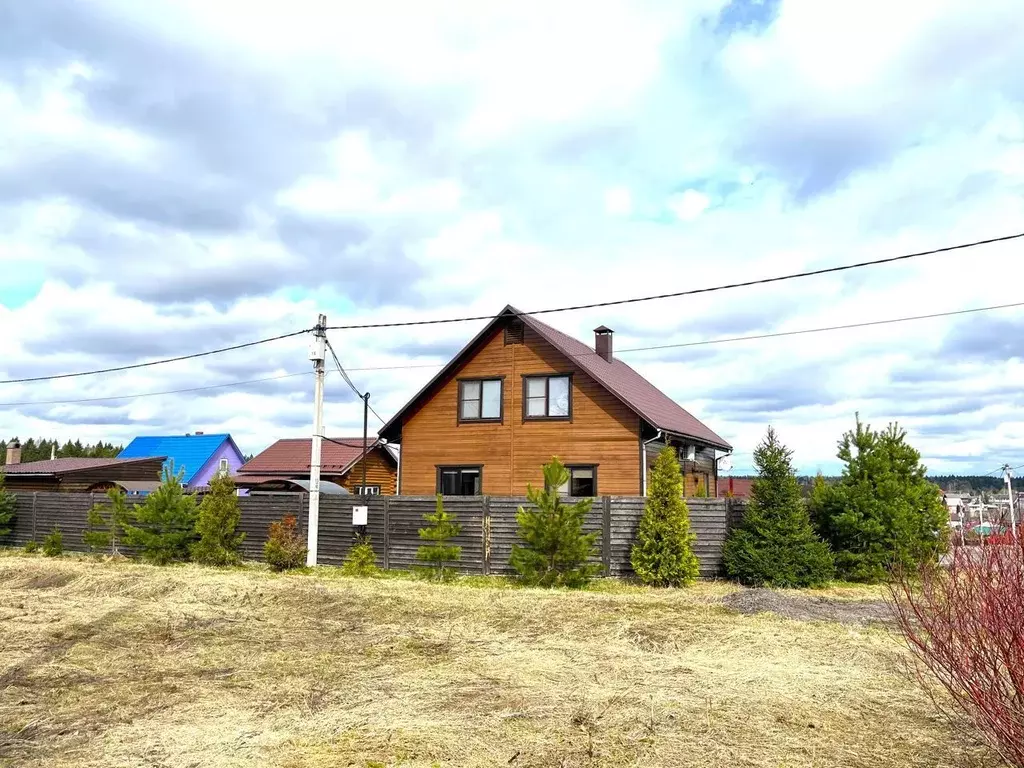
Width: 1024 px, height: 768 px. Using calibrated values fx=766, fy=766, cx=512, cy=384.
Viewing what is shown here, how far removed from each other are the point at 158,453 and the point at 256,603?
46640 mm

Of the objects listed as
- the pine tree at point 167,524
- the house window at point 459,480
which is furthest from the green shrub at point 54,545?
the house window at point 459,480

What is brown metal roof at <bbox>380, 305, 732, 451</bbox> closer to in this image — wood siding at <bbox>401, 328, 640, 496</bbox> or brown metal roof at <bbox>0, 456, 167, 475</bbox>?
wood siding at <bbox>401, 328, 640, 496</bbox>

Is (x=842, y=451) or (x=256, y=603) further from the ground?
(x=842, y=451)

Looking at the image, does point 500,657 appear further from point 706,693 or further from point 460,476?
point 460,476

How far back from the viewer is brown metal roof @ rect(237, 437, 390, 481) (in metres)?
39.8

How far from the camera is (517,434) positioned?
24.5 metres

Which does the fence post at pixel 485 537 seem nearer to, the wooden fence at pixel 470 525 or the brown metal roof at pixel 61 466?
the wooden fence at pixel 470 525

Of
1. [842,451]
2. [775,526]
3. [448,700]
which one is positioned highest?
[842,451]

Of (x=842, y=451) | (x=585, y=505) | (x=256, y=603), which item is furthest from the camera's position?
(x=842, y=451)

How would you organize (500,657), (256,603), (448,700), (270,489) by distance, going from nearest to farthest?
(448,700) < (500,657) < (256,603) < (270,489)

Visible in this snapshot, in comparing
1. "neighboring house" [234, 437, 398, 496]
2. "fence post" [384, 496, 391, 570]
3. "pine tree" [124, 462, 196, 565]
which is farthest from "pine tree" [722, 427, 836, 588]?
"neighboring house" [234, 437, 398, 496]

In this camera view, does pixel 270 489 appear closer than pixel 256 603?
No

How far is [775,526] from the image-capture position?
A: 52.9ft

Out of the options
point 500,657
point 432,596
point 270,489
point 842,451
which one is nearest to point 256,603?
point 432,596
